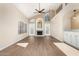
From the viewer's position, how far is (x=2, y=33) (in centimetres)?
560

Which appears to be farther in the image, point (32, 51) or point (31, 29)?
point (31, 29)

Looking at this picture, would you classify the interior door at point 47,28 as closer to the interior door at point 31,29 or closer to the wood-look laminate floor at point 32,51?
the interior door at point 31,29

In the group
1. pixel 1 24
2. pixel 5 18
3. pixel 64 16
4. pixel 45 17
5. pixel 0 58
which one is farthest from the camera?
pixel 45 17

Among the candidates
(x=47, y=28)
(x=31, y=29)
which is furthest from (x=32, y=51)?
(x=47, y=28)

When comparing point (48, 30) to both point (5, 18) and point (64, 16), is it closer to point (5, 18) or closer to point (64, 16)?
point (64, 16)

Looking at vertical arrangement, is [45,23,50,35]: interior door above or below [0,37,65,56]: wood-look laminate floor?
above

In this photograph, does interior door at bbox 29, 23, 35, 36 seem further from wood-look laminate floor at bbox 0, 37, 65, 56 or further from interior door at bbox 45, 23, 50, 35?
wood-look laminate floor at bbox 0, 37, 65, 56

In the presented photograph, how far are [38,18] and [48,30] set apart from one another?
2.47 m

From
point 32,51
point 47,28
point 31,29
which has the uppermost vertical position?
point 47,28

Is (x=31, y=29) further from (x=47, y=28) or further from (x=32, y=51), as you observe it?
(x=32, y=51)

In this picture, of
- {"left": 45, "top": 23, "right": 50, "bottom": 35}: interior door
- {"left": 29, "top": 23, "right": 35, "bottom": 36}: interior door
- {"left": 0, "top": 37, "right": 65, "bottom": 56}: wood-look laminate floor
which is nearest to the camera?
{"left": 0, "top": 37, "right": 65, "bottom": 56}: wood-look laminate floor

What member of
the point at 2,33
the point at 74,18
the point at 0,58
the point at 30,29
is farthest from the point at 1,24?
the point at 30,29

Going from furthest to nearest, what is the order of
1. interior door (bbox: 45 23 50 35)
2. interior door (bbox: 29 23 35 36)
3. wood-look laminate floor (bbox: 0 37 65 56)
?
interior door (bbox: 45 23 50 35), interior door (bbox: 29 23 35 36), wood-look laminate floor (bbox: 0 37 65 56)

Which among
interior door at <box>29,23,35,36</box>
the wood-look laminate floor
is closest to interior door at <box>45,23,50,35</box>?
interior door at <box>29,23,35,36</box>
